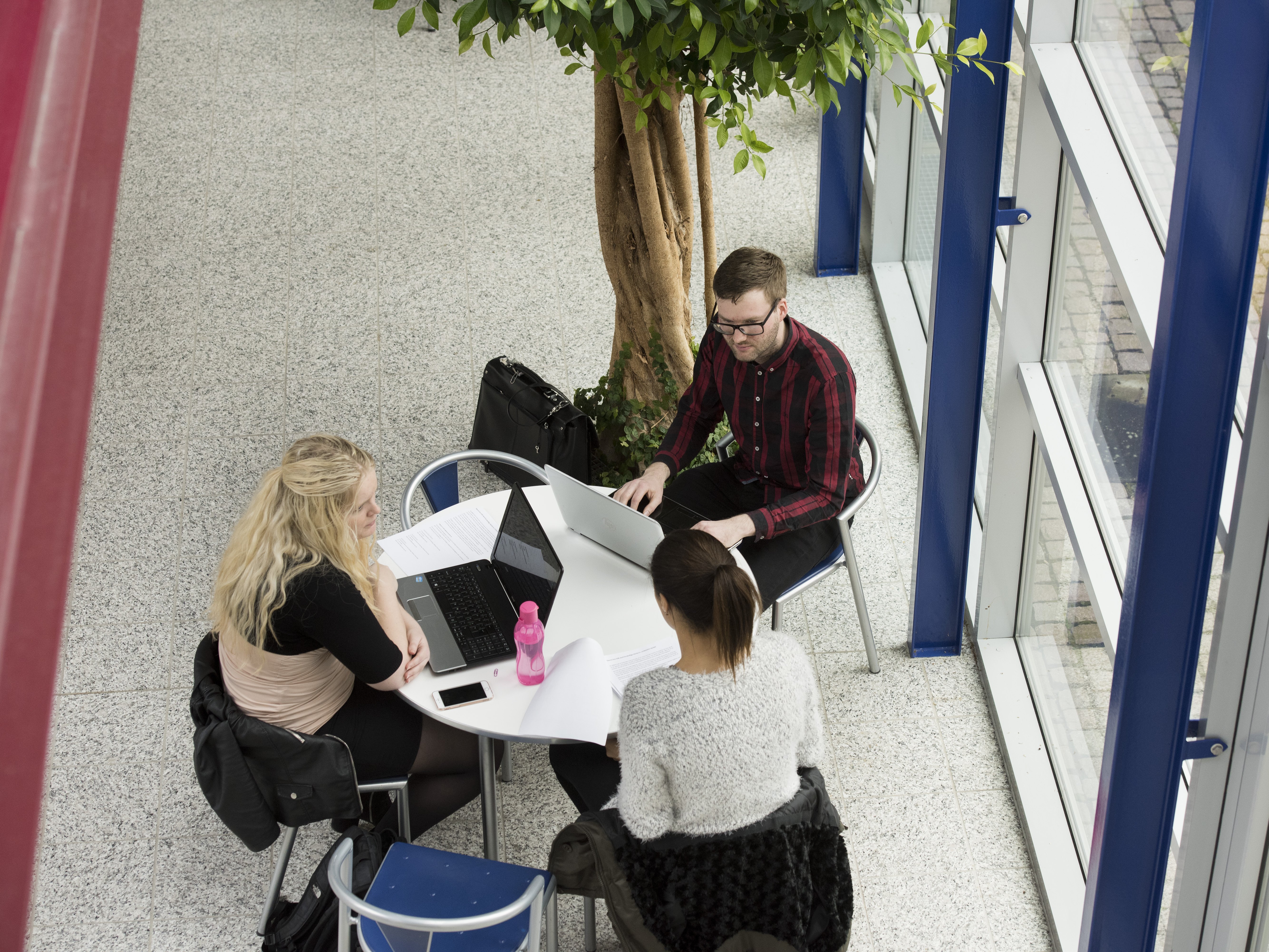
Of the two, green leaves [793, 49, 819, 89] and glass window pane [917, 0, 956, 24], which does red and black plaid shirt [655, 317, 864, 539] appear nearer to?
green leaves [793, 49, 819, 89]

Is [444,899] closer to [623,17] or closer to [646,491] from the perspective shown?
[646,491]

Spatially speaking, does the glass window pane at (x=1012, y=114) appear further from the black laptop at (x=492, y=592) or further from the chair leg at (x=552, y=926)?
the chair leg at (x=552, y=926)

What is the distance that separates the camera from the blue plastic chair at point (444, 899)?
8.16ft

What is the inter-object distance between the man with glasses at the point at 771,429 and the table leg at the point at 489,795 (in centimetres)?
72

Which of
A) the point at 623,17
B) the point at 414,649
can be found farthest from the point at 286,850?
the point at 623,17

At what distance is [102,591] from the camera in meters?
4.27

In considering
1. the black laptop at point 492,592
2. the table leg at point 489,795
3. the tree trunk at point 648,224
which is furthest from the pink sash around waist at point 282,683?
the tree trunk at point 648,224

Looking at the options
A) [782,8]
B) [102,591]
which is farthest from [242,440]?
[782,8]

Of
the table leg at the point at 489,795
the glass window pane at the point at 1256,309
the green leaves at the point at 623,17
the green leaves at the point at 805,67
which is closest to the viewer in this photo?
the glass window pane at the point at 1256,309

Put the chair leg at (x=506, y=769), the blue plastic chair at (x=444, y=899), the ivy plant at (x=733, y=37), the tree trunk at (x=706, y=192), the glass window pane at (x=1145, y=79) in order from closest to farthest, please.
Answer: the blue plastic chair at (x=444, y=899)
the glass window pane at (x=1145, y=79)
the ivy plant at (x=733, y=37)
the chair leg at (x=506, y=769)
the tree trunk at (x=706, y=192)

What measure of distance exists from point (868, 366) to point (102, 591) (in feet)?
9.93

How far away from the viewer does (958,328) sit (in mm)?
3502

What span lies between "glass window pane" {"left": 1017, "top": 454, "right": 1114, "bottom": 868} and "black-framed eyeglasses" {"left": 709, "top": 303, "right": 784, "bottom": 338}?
0.93m

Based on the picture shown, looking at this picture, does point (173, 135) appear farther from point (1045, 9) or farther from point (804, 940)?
point (804, 940)
